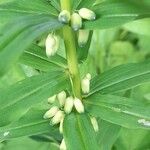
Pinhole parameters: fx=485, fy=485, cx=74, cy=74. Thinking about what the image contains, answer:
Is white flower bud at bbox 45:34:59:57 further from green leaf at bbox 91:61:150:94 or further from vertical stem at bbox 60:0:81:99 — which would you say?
green leaf at bbox 91:61:150:94

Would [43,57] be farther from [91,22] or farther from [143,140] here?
[143,140]

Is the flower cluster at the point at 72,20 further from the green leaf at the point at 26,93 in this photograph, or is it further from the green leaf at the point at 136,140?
the green leaf at the point at 136,140

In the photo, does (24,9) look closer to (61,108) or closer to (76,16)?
(76,16)

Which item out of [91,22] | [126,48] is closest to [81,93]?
[91,22]

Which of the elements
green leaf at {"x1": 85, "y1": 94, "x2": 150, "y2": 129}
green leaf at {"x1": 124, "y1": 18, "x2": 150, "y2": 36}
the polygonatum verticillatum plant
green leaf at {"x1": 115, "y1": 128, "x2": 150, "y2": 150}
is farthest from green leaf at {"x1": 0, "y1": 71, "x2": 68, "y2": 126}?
green leaf at {"x1": 124, "y1": 18, "x2": 150, "y2": 36}

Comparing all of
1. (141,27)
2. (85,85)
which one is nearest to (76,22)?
(85,85)

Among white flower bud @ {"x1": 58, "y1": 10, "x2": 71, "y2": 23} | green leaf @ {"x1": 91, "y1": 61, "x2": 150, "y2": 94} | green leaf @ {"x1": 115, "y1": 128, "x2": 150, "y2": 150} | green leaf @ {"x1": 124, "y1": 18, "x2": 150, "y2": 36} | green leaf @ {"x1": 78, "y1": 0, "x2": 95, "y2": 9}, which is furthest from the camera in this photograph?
green leaf @ {"x1": 124, "y1": 18, "x2": 150, "y2": 36}
